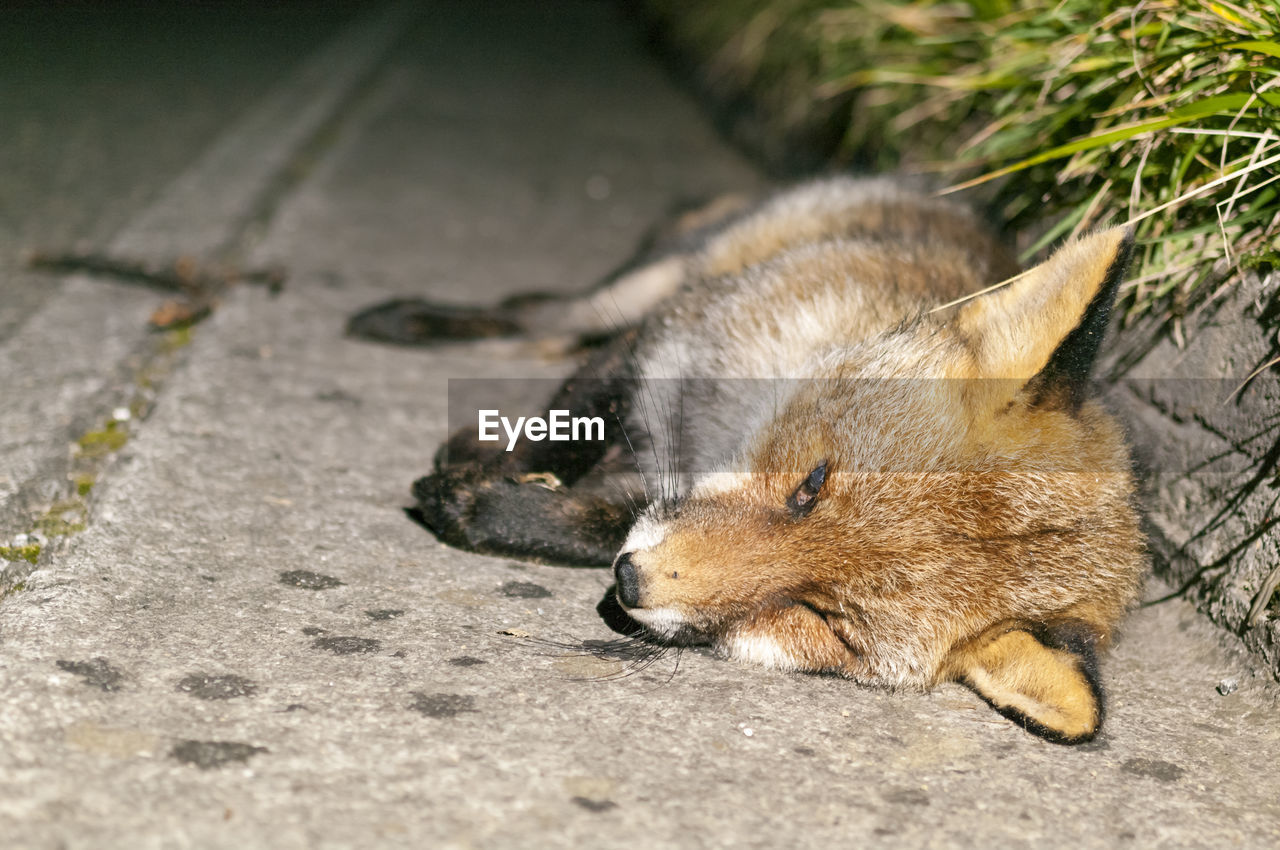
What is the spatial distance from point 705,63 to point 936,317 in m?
6.73

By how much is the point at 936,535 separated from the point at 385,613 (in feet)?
Answer: 4.54

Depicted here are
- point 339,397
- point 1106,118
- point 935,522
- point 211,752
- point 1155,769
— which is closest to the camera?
point 211,752

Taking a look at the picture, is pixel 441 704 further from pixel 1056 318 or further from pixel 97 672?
pixel 1056 318

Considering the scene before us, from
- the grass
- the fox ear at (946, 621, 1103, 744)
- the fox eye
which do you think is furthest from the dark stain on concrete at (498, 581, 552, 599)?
the grass

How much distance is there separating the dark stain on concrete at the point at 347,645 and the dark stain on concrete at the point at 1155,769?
5.66ft

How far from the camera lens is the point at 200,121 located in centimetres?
660

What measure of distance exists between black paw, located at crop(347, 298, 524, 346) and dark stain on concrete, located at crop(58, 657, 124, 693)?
226 centimetres

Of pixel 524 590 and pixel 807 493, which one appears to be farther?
pixel 524 590

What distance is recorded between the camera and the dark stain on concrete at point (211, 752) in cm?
190

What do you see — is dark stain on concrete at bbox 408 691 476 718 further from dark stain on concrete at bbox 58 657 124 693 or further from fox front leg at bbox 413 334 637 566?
fox front leg at bbox 413 334 637 566

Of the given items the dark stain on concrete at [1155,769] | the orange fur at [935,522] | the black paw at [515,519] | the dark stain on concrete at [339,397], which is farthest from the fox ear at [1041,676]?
the dark stain on concrete at [339,397]

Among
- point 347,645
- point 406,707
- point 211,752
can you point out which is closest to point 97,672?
point 211,752

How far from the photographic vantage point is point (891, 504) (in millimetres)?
2604

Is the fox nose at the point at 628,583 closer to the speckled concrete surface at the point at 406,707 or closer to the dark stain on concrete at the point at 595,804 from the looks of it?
the speckled concrete surface at the point at 406,707
